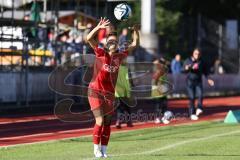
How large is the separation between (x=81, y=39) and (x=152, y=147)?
A: 612 inches

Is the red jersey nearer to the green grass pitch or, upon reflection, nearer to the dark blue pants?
the green grass pitch

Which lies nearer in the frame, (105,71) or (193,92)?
(105,71)

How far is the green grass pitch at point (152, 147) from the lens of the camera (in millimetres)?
13898

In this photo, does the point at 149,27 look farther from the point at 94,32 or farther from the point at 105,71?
the point at 94,32

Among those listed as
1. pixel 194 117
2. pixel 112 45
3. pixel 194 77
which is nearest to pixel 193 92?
pixel 194 77

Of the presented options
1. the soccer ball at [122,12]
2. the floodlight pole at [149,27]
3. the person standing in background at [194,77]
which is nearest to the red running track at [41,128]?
the person standing in background at [194,77]

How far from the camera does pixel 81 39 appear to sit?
30719 millimetres

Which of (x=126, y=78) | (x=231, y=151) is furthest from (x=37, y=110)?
(x=231, y=151)

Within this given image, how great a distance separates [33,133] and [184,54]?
81.0ft

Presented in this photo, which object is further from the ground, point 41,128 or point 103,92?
point 103,92

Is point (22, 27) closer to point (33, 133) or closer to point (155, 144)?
point (33, 133)

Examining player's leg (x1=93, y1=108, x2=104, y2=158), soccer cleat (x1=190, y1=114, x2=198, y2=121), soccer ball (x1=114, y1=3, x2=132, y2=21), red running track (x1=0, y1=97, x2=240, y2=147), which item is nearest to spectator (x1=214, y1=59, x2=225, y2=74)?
red running track (x1=0, y1=97, x2=240, y2=147)

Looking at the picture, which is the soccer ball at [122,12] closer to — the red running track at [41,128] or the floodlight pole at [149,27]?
the red running track at [41,128]

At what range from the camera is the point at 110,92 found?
44.8 ft
